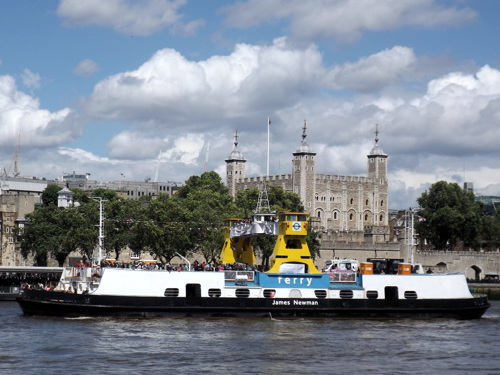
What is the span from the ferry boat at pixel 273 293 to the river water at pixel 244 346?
0.96 metres

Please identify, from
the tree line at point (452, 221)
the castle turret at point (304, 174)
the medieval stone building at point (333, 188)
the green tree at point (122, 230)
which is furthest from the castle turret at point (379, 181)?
the green tree at point (122, 230)

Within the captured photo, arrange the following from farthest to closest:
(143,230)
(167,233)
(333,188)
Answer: (333,188)
(143,230)
(167,233)

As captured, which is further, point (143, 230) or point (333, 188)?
point (333, 188)

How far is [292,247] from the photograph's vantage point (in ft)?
203

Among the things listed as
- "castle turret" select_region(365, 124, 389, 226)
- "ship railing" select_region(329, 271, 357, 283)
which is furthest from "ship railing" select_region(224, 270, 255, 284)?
"castle turret" select_region(365, 124, 389, 226)

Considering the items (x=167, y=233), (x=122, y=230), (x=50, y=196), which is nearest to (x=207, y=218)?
(x=167, y=233)

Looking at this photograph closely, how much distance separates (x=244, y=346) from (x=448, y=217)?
298ft

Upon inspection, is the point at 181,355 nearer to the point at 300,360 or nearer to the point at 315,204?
the point at 300,360

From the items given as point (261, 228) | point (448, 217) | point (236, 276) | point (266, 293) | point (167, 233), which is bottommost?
point (266, 293)

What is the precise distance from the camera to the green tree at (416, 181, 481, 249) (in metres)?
136

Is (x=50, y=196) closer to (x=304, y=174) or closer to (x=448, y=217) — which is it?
(x=304, y=174)

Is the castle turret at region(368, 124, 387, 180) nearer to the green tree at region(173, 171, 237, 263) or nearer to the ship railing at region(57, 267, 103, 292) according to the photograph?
the green tree at region(173, 171, 237, 263)

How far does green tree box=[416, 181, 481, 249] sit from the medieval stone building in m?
23.8

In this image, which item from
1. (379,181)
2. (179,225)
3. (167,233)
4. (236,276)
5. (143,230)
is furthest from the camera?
(379,181)
